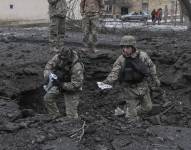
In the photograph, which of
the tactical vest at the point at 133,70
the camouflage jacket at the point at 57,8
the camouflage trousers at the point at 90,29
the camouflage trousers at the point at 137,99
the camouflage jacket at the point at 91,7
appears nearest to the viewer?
the tactical vest at the point at 133,70

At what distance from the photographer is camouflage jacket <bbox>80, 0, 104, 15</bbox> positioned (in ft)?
45.5

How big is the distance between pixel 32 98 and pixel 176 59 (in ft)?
13.6

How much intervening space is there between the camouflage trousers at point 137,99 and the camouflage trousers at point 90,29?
13.2 feet

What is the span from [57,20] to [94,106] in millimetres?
2580

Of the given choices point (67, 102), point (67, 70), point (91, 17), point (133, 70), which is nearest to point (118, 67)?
point (133, 70)

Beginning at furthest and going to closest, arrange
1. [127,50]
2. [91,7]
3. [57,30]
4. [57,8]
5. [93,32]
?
[93,32] → [91,7] → [57,30] → [57,8] → [127,50]

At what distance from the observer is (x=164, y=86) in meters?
13.3

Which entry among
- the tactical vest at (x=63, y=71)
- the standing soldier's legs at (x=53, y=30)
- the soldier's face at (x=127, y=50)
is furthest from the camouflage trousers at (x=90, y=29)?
the soldier's face at (x=127, y=50)

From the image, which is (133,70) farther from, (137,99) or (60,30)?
(60,30)

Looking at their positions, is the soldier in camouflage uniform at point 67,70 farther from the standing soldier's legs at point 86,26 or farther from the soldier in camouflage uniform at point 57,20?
the standing soldier's legs at point 86,26

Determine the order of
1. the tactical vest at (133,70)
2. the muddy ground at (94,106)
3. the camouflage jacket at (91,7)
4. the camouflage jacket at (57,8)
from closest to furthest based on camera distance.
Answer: the muddy ground at (94,106) → the tactical vest at (133,70) → the camouflage jacket at (57,8) → the camouflage jacket at (91,7)

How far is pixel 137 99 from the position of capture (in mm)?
10250

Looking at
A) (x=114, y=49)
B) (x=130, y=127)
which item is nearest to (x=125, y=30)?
(x=114, y=49)

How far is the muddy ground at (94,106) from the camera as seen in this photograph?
7.18 meters
